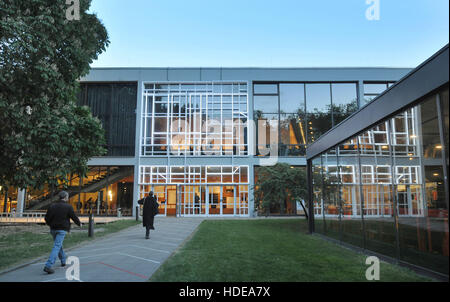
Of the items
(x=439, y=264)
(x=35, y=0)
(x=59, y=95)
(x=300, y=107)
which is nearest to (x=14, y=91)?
(x=59, y=95)

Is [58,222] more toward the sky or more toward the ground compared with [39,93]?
more toward the ground

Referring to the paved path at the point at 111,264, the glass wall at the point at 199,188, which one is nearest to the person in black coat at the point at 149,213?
the paved path at the point at 111,264

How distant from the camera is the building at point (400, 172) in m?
5.83

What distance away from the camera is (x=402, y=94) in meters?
6.89

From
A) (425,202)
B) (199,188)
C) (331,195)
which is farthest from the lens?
(199,188)

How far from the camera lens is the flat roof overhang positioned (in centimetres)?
551

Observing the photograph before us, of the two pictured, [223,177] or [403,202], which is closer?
[403,202]

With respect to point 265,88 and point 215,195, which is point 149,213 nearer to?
point 215,195

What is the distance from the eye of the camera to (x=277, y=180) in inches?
640

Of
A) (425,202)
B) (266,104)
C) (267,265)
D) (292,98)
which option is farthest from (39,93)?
(292,98)

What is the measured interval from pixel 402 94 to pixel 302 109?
19453 millimetres
